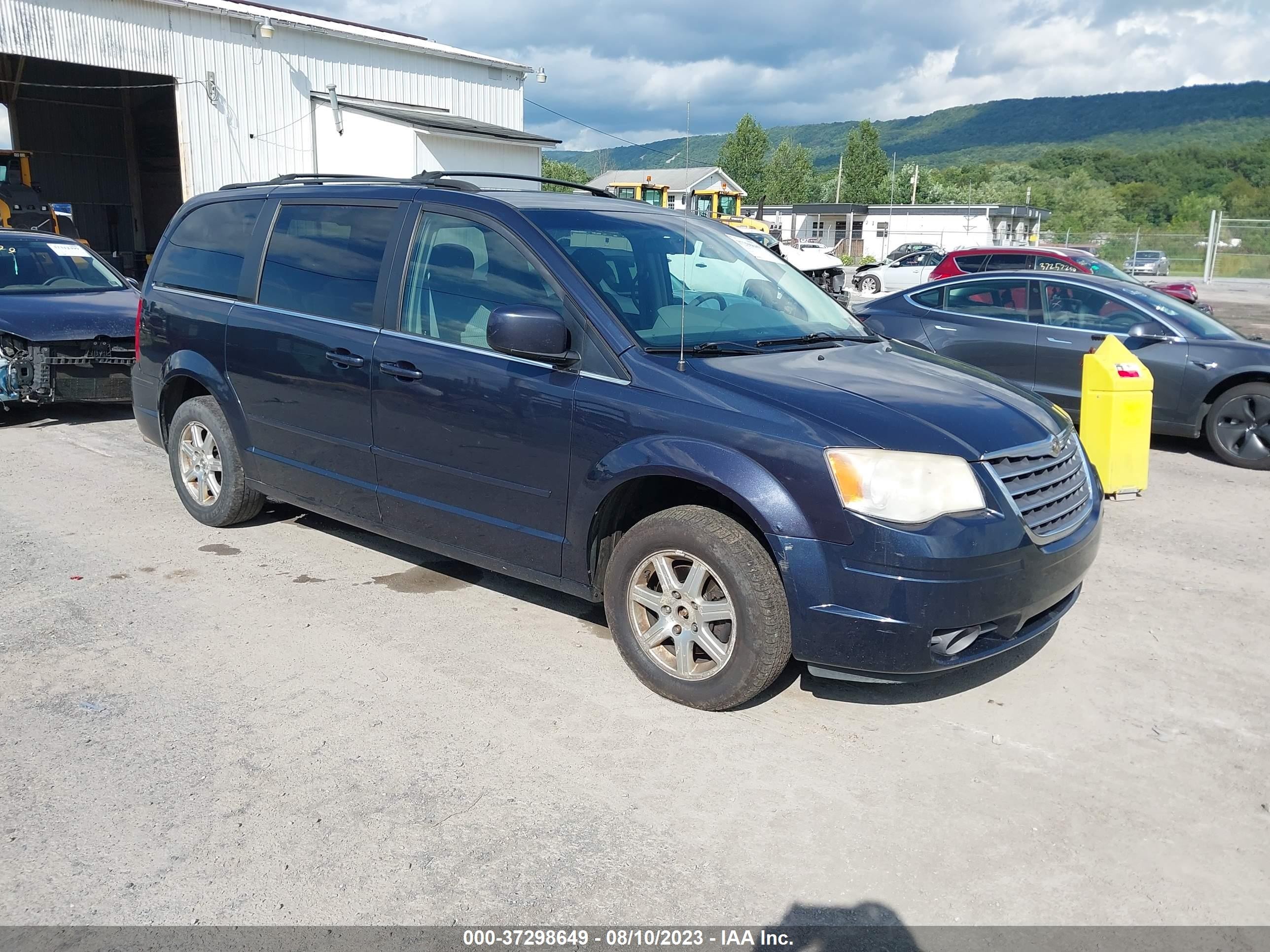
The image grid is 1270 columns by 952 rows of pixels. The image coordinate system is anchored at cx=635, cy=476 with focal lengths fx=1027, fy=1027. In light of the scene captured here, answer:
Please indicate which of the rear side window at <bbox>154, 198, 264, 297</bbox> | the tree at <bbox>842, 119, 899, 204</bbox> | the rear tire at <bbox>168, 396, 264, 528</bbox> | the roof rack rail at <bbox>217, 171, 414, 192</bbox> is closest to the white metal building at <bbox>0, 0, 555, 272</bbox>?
the rear side window at <bbox>154, 198, 264, 297</bbox>

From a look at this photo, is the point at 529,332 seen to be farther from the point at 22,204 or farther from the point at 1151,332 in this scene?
the point at 22,204

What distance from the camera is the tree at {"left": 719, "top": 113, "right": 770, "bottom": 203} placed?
301 feet

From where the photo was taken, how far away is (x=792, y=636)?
3.57 m

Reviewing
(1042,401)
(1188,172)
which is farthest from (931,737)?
(1188,172)

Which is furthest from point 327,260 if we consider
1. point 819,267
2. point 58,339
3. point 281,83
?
point 281,83

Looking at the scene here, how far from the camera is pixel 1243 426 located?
27.2ft

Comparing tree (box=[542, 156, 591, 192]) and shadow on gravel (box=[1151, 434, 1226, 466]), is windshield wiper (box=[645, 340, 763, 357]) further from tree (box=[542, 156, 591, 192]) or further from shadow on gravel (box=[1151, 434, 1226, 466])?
tree (box=[542, 156, 591, 192])

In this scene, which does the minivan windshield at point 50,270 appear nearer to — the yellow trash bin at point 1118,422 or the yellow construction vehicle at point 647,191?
the yellow trash bin at point 1118,422

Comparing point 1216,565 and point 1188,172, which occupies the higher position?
point 1188,172

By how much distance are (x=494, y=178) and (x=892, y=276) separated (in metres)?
30.9

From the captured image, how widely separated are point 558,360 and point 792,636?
1413 millimetres

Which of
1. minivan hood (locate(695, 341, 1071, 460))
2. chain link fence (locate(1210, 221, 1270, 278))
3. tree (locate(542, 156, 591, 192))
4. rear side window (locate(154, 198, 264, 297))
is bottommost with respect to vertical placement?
minivan hood (locate(695, 341, 1071, 460))

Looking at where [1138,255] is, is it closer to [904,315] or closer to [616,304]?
[904,315]

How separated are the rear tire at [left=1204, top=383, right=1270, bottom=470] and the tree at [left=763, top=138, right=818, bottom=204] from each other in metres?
82.0
